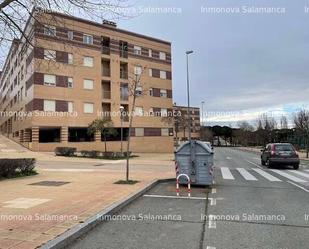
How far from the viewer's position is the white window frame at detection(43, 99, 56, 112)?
43.6 meters

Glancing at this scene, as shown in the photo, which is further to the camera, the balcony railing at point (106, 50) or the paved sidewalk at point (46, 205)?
the balcony railing at point (106, 50)

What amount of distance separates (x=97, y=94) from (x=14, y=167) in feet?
109

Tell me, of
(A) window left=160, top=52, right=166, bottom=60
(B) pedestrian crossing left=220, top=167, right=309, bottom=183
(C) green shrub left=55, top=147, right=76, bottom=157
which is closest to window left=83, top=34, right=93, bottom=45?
(A) window left=160, top=52, right=166, bottom=60

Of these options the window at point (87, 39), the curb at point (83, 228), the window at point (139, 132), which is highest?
the window at point (87, 39)

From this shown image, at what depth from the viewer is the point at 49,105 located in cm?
4397

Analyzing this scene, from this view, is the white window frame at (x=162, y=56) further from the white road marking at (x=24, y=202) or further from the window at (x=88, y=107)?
the white road marking at (x=24, y=202)

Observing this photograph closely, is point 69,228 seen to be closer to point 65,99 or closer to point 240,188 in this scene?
point 240,188

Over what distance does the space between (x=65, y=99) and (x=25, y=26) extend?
3924cm

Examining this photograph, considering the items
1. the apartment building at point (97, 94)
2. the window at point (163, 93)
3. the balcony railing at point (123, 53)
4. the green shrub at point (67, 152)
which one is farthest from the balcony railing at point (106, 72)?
the green shrub at point (67, 152)

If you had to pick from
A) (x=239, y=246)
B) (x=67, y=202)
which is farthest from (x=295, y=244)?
(x=67, y=202)

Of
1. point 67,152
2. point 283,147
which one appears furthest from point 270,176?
point 67,152

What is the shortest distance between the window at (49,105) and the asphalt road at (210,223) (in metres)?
33.6

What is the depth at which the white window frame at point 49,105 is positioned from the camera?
43.6 metres

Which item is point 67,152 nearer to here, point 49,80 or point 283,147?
point 49,80
